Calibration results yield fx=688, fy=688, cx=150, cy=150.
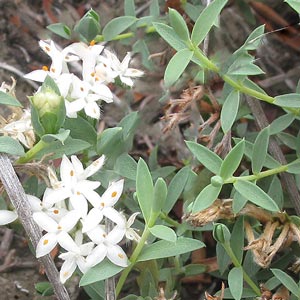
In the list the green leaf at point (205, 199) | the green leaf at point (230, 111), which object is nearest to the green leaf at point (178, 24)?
the green leaf at point (230, 111)

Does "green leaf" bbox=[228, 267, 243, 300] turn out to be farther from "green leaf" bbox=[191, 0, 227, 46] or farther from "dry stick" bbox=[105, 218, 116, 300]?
"green leaf" bbox=[191, 0, 227, 46]

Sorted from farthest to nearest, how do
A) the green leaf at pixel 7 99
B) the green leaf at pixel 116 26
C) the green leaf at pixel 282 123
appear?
the green leaf at pixel 116 26 < the green leaf at pixel 282 123 < the green leaf at pixel 7 99

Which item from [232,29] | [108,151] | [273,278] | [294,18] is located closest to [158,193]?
[108,151]

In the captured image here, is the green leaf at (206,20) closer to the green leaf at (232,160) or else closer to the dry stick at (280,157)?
the green leaf at (232,160)

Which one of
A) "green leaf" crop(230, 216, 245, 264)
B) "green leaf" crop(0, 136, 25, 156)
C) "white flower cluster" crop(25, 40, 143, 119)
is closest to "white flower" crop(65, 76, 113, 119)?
"white flower cluster" crop(25, 40, 143, 119)

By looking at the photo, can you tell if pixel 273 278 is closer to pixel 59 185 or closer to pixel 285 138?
pixel 285 138

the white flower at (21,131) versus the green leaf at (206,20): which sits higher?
the green leaf at (206,20)
